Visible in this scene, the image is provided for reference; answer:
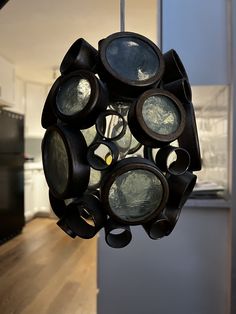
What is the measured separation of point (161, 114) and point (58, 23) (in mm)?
2856

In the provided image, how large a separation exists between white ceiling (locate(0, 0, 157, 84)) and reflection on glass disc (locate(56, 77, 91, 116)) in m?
2.32

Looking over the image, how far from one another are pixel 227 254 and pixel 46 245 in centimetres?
275

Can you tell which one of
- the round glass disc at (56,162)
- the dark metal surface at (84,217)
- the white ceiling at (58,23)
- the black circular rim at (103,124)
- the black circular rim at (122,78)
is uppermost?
the white ceiling at (58,23)

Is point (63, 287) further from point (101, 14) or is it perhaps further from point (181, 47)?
point (101, 14)

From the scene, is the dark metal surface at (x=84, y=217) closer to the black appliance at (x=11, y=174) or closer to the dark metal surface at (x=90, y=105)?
the dark metal surface at (x=90, y=105)

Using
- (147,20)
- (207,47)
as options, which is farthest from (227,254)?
(147,20)

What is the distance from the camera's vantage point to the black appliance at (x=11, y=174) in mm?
4035

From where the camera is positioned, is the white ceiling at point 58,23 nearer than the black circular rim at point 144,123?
No

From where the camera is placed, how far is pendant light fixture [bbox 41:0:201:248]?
51 centimetres

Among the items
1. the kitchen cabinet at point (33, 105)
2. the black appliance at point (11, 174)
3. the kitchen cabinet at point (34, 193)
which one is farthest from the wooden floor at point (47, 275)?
the kitchen cabinet at point (33, 105)

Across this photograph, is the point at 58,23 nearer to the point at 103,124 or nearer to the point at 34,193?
the point at 103,124

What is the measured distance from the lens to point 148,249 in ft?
6.19

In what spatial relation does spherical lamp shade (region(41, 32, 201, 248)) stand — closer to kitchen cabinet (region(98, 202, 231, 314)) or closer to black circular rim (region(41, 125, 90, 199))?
black circular rim (region(41, 125, 90, 199))

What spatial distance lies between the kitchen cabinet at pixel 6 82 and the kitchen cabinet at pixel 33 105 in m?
0.98
